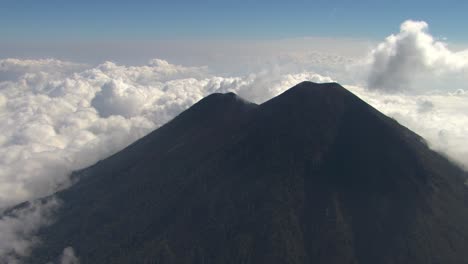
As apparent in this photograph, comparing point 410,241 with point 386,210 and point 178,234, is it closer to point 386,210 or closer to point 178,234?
point 386,210

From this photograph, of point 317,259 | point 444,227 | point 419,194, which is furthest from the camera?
point 419,194

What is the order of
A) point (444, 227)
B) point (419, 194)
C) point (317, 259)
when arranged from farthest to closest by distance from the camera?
1. point (419, 194)
2. point (444, 227)
3. point (317, 259)

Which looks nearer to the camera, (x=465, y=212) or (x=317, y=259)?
(x=317, y=259)

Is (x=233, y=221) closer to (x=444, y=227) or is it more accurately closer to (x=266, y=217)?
(x=266, y=217)

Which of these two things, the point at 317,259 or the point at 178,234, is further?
the point at 178,234

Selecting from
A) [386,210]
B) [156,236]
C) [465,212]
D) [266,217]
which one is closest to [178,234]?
[156,236]

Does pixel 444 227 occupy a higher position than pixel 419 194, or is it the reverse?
pixel 419 194

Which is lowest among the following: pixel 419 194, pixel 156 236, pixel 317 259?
pixel 317 259

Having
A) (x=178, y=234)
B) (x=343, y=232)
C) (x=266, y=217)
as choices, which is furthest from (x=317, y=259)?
(x=178, y=234)

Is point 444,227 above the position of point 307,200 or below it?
below

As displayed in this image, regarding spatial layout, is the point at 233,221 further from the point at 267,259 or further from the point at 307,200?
the point at 307,200
